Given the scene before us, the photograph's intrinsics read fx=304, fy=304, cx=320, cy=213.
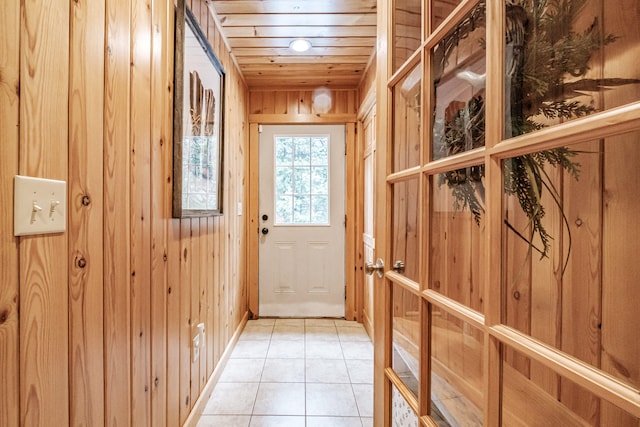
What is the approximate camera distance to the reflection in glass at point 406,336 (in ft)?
2.67

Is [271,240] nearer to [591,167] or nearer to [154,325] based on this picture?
[154,325]

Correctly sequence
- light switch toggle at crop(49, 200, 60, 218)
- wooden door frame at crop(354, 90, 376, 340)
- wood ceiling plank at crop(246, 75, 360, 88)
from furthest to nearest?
wooden door frame at crop(354, 90, 376, 340) → wood ceiling plank at crop(246, 75, 360, 88) → light switch toggle at crop(49, 200, 60, 218)

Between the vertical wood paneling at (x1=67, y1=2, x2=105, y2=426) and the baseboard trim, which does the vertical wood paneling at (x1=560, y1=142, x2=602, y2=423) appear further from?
the baseboard trim

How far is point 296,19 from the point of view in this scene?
2012mm

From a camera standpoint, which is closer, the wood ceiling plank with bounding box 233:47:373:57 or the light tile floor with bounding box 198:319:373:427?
the light tile floor with bounding box 198:319:373:427

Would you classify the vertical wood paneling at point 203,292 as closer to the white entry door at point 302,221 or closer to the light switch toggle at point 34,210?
the light switch toggle at point 34,210

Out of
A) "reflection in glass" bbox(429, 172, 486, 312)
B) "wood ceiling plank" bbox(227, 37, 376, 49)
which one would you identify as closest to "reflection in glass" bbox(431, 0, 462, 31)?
"reflection in glass" bbox(429, 172, 486, 312)

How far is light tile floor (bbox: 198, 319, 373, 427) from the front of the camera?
5.34 feet

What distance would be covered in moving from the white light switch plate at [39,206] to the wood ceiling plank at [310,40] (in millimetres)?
1961

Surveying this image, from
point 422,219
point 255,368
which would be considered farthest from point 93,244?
point 255,368

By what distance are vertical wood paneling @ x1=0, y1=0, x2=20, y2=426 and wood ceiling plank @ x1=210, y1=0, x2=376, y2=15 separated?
156cm

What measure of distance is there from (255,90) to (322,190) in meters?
1.20

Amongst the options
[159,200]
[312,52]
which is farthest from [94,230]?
[312,52]

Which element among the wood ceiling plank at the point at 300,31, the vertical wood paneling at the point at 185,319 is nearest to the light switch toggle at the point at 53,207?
the vertical wood paneling at the point at 185,319
